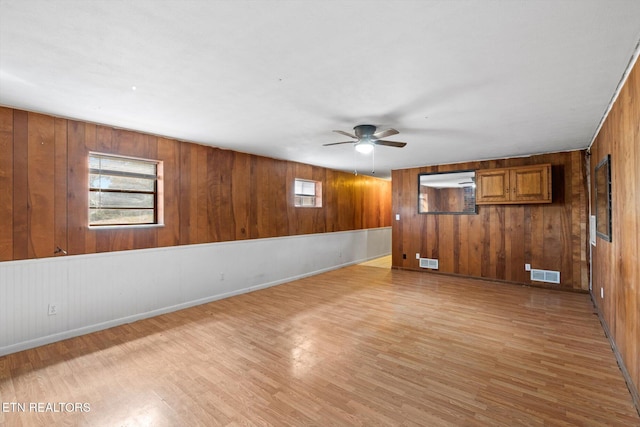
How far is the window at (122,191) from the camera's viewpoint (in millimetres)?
3416

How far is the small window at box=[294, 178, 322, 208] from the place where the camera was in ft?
19.9

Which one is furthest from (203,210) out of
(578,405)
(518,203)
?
(518,203)

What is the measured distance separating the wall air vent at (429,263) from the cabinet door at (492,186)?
5.17 ft

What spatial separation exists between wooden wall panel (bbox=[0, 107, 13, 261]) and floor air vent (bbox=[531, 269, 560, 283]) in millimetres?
7299

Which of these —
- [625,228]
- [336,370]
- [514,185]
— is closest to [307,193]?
[514,185]

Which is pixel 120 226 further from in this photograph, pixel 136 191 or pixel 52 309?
pixel 52 309

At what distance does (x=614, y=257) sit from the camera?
271 centimetres

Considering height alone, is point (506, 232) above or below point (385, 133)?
below

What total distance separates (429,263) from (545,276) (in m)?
2.01

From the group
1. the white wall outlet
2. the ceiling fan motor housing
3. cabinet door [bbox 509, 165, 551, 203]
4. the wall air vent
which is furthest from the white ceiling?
the wall air vent

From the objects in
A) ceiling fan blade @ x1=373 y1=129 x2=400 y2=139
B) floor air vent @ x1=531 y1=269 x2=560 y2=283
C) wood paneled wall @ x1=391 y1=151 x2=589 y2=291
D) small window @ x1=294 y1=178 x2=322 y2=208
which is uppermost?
ceiling fan blade @ x1=373 y1=129 x2=400 y2=139

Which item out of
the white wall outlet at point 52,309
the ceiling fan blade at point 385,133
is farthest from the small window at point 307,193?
the white wall outlet at point 52,309

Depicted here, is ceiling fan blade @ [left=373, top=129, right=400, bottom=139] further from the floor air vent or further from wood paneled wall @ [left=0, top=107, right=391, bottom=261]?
the floor air vent

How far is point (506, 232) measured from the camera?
539 cm
